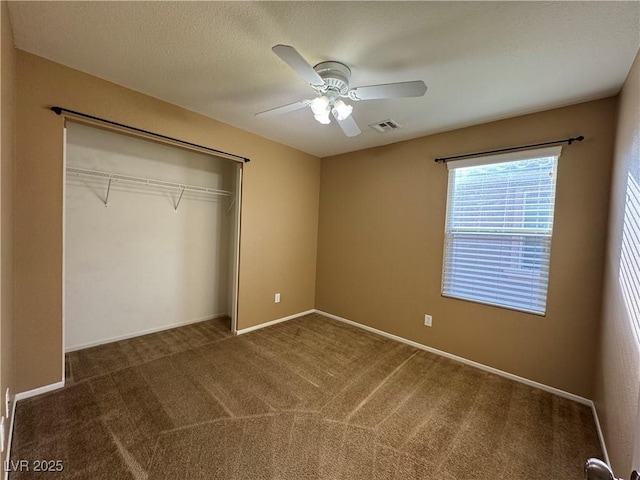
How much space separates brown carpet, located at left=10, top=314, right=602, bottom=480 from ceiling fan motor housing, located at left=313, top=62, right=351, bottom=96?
90.1 inches

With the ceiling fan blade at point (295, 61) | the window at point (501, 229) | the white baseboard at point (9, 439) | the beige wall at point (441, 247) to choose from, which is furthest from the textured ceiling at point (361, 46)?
the white baseboard at point (9, 439)

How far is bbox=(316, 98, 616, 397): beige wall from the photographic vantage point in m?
2.13

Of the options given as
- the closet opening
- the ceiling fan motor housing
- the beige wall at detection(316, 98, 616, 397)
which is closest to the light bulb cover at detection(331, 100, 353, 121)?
the ceiling fan motor housing

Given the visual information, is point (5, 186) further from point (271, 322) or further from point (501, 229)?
point (501, 229)

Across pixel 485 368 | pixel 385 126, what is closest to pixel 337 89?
pixel 385 126

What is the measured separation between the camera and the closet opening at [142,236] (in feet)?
8.75

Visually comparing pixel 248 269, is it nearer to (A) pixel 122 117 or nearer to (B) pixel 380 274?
(B) pixel 380 274

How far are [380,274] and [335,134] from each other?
181 centimetres

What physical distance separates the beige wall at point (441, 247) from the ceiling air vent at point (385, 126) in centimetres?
35

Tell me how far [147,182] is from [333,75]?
2465mm

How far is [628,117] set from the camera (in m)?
1.67

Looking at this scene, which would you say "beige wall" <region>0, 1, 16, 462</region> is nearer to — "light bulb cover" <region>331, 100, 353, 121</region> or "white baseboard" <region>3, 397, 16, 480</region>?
"white baseboard" <region>3, 397, 16, 480</region>

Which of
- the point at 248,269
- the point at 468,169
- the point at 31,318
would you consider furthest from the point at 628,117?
the point at 31,318

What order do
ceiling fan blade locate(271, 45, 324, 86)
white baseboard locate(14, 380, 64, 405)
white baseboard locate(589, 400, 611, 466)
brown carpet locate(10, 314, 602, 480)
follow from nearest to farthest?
ceiling fan blade locate(271, 45, 324, 86) → brown carpet locate(10, 314, 602, 480) → white baseboard locate(589, 400, 611, 466) → white baseboard locate(14, 380, 64, 405)
